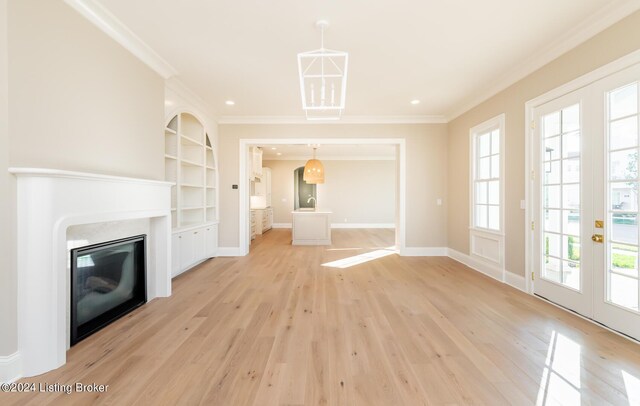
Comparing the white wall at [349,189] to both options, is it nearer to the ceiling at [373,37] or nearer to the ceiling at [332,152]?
the ceiling at [332,152]

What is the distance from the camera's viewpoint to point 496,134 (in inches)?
161

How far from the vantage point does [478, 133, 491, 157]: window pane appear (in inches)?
169

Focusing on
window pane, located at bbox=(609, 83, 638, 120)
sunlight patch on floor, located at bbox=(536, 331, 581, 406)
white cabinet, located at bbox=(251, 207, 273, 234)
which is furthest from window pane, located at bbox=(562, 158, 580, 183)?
white cabinet, located at bbox=(251, 207, 273, 234)

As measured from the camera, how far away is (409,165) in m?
5.57

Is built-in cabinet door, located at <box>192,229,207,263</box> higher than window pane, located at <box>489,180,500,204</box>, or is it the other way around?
window pane, located at <box>489,180,500,204</box>

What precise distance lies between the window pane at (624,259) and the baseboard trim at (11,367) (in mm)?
4717

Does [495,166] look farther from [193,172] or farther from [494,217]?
[193,172]

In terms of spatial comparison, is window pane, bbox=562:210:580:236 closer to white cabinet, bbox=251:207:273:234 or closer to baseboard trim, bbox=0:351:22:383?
baseboard trim, bbox=0:351:22:383

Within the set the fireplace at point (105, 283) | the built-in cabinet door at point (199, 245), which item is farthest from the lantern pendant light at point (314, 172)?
the fireplace at point (105, 283)

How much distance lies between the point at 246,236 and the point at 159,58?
3.57 m

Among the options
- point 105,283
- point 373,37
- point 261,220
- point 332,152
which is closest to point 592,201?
point 373,37

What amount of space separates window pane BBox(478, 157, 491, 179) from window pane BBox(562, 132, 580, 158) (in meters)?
1.36

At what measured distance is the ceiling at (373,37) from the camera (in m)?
2.36

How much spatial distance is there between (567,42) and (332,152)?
23.8ft
